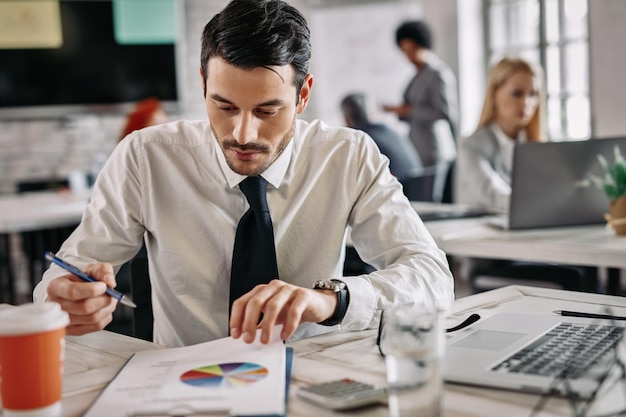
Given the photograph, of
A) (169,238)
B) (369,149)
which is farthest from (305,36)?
(169,238)

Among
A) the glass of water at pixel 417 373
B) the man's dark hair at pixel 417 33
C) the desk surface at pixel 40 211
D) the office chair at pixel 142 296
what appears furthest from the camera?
the man's dark hair at pixel 417 33

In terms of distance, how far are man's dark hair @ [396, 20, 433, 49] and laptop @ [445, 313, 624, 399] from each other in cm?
403

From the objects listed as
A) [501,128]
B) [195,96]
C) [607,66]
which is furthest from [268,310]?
[195,96]

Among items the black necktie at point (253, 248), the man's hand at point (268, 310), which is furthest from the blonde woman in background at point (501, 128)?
the man's hand at point (268, 310)

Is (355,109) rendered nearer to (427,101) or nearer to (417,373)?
(427,101)

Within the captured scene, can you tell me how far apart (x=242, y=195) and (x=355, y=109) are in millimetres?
2951

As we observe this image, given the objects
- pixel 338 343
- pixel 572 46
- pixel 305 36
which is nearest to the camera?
pixel 338 343

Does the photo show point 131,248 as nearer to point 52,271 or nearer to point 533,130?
point 52,271

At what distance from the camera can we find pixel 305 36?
5.16 feet

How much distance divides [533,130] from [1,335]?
9.50 feet

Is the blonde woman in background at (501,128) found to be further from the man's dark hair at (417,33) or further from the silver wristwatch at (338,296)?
the silver wristwatch at (338,296)

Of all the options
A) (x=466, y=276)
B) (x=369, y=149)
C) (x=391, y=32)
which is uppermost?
(x=391, y=32)

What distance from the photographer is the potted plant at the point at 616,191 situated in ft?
7.36

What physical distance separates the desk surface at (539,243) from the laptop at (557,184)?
0.04 metres
